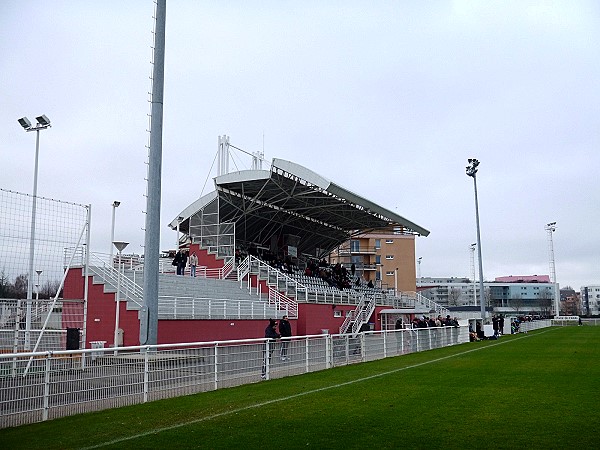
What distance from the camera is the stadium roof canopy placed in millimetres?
37578

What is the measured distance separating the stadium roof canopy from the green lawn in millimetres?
22822

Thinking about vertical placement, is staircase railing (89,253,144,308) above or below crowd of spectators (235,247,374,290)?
below

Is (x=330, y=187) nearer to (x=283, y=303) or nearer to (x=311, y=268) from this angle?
(x=283, y=303)

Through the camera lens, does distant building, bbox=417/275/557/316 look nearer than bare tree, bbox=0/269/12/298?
No

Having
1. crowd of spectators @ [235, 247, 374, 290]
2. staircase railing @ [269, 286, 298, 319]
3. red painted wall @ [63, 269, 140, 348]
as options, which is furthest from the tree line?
crowd of spectators @ [235, 247, 374, 290]

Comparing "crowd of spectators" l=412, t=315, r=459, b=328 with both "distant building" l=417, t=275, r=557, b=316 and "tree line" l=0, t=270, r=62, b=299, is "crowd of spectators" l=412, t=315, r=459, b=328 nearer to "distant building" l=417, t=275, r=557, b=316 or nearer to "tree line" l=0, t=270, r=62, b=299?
"tree line" l=0, t=270, r=62, b=299

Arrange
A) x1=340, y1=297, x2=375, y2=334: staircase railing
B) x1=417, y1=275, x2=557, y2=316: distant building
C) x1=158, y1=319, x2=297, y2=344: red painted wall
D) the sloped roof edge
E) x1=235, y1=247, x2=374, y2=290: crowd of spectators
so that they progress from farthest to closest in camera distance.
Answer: x1=417, y1=275, x2=557, y2=316: distant building < x1=235, y1=247, x2=374, y2=290: crowd of spectators < x1=340, y1=297, x2=375, y2=334: staircase railing < the sloped roof edge < x1=158, y1=319, x2=297, y2=344: red painted wall

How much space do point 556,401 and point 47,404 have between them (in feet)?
28.0

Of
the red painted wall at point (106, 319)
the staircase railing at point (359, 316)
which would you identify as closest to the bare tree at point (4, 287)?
the red painted wall at point (106, 319)

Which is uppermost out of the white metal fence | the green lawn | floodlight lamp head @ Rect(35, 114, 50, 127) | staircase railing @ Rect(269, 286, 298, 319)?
floodlight lamp head @ Rect(35, 114, 50, 127)

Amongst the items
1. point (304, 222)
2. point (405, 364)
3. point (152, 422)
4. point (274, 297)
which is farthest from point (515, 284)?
point (152, 422)

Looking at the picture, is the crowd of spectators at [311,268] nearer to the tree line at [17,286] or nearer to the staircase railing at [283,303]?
the staircase railing at [283,303]

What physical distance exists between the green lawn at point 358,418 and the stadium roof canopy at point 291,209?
2282cm

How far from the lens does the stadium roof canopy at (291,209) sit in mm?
37578
